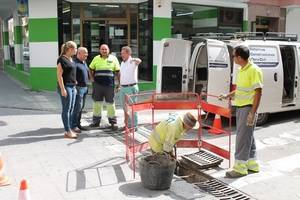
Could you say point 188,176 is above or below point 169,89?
below

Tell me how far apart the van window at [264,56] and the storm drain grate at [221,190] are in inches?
160

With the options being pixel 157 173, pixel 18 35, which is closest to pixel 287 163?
pixel 157 173

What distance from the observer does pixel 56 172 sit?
6.26 meters

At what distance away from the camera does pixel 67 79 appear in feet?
26.8

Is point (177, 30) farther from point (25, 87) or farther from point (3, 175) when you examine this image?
point (3, 175)

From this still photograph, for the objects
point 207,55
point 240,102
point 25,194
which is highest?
point 207,55

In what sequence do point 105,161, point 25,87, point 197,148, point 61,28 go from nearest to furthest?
1. point 105,161
2. point 197,148
3. point 61,28
4. point 25,87

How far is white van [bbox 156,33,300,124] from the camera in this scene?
902 cm

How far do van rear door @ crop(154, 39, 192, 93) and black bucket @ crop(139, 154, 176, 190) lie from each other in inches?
168

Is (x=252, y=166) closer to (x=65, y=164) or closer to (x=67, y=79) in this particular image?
(x=65, y=164)

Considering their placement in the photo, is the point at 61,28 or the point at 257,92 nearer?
the point at 257,92

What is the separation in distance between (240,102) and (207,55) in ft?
10.1

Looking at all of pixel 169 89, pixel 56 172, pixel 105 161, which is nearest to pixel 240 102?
pixel 105 161

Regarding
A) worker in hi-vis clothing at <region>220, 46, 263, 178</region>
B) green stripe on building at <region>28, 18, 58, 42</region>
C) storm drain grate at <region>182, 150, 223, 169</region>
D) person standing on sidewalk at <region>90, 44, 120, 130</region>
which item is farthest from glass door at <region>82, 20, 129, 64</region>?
worker in hi-vis clothing at <region>220, 46, 263, 178</region>
